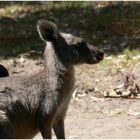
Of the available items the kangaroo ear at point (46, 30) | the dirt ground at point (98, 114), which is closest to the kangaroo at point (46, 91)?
the kangaroo ear at point (46, 30)

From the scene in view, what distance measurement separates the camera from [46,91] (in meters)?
6.89

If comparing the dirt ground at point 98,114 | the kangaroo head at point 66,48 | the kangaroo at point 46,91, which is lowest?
the dirt ground at point 98,114

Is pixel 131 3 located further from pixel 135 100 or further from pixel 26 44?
pixel 135 100

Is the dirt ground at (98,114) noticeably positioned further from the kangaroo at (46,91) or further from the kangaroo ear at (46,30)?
the kangaroo ear at (46,30)

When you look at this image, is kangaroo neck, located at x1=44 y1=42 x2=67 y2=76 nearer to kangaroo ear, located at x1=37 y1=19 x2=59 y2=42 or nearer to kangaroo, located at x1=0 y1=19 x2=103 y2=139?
kangaroo, located at x1=0 y1=19 x2=103 y2=139

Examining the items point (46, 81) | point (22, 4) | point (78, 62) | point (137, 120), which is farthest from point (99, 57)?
point (22, 4)

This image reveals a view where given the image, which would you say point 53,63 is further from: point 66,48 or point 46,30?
point 46,30

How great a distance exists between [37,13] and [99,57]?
833 centimetres

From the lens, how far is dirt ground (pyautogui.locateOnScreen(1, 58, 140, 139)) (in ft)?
26.5

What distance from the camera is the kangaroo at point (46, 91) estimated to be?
6594mm

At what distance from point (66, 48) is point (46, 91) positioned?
1.92 ft

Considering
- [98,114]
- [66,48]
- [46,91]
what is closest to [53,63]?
[66,48]

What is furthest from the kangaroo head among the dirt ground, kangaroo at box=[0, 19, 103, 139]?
the dirt ground

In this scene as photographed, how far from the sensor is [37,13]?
1544 cm
